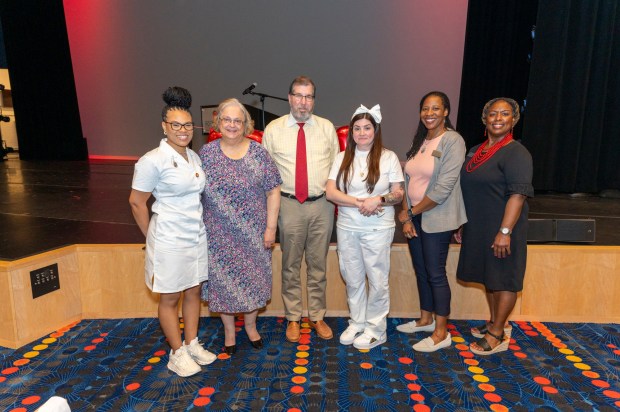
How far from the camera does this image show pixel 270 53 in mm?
6508

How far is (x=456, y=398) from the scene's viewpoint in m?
1.90

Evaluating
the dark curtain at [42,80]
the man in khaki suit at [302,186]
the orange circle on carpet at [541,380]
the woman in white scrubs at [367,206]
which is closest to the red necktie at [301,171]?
the man in khaki suit at [302,186]

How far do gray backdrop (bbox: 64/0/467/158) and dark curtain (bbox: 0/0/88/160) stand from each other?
0.45 metres

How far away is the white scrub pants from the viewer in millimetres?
2238

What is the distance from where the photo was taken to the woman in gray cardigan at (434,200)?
83.4 inches

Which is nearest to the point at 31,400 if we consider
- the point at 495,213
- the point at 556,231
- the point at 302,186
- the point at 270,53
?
the point at 302,186

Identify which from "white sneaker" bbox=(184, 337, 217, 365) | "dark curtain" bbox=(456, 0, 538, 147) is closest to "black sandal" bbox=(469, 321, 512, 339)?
"white sneaker" bbox=(184, 337, 217, 365)

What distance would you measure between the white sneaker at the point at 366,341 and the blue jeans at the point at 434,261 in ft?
1.19

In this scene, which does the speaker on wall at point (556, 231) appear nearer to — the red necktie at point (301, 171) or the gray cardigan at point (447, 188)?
the gray cardigan at point (447, 188)

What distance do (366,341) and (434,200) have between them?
2.81ft

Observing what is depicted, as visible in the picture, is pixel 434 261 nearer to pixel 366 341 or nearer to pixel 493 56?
pixel 366 341

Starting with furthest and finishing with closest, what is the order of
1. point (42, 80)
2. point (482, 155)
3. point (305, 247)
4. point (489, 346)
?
point (42, 80) → point (305, 247) → point (489, 346) → point (482, 155)

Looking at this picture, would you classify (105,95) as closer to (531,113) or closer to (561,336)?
(531,113)

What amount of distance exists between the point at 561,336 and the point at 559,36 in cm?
362
